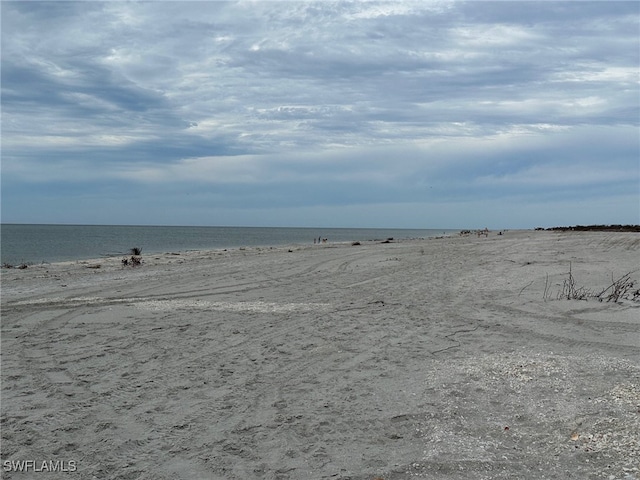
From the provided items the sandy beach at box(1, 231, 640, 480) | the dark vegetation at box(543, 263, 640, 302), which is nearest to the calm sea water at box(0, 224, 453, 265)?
the sandy beach at box(1, 231, 640, 480)

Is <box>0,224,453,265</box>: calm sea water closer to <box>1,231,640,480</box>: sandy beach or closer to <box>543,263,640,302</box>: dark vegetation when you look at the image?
<box>1,231,640,480</box>: sandy beach

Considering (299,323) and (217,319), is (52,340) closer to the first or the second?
(217,319)

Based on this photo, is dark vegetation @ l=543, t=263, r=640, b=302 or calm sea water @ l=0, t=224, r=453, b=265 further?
calm sea water @ l=0, t=224, r=453, b=265

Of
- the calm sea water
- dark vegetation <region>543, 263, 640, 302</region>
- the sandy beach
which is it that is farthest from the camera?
the calm sea water

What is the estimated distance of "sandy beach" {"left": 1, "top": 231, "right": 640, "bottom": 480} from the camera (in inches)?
152

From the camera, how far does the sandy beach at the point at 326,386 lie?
12.6 feet

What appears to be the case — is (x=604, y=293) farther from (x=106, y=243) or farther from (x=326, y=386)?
(x=106, y=243)

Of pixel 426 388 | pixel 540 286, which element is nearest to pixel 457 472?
pixel 426 388

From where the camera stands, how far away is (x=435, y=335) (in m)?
7.18

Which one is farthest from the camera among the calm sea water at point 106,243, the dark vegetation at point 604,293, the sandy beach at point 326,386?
the calm sea water at point 106,243

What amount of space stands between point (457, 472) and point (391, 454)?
0.52m

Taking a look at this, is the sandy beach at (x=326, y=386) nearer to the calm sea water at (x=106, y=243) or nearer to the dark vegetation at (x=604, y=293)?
the dark vegetation at (x=604, y=293)

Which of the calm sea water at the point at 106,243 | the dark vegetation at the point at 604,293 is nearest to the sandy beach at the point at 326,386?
the dark vegetation at the point at 604,293

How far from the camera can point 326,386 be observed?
533 centimetres
